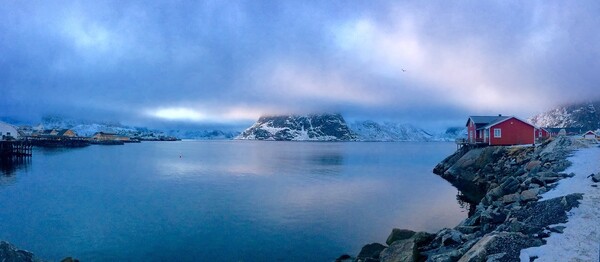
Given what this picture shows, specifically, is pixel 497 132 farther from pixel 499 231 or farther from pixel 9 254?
pixel 9 254

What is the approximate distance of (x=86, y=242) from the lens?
21.3 metres

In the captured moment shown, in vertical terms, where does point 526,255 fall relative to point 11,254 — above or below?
above

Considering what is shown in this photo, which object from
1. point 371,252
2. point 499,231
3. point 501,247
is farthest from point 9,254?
point 499,231

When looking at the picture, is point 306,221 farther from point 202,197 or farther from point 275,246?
point 202,197

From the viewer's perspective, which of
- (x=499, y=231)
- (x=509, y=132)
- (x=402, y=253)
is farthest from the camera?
(x=509, y=132)

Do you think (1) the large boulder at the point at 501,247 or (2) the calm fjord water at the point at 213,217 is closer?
(1) the large boulder at the point at 501,247

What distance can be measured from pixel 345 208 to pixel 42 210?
25.0 m

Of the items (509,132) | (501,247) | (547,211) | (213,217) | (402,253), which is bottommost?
(213,217)

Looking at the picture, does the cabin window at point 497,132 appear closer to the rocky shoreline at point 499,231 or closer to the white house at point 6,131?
the rocky shoreline at point 499,231

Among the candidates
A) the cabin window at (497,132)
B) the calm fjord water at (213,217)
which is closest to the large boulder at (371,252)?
the calm fjord water at (213,217)

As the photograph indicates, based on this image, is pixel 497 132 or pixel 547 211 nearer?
pixel 547 211

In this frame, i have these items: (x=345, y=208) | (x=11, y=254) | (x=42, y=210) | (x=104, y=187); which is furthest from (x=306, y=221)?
(x=104, y=187)

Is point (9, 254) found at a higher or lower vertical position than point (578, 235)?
lower

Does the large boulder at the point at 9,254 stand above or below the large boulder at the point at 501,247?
below
